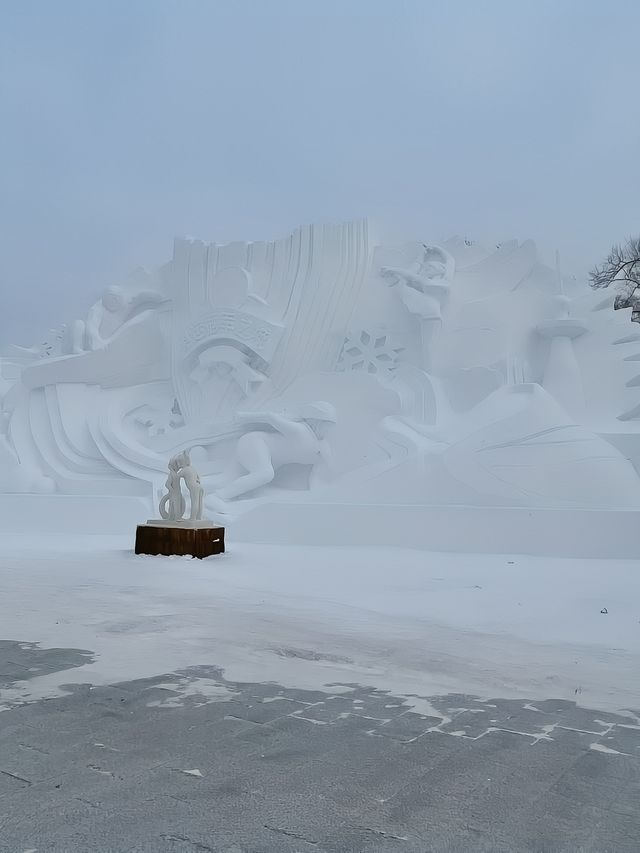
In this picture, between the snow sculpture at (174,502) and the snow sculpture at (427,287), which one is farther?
the snow sculpture at (427,287)

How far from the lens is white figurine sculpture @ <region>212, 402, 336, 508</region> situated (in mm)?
9078

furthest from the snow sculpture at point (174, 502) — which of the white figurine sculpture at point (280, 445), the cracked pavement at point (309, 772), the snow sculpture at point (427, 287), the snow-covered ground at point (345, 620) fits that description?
the cracked pavement at point (309, 772)

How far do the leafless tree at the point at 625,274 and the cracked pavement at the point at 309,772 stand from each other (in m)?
10.6

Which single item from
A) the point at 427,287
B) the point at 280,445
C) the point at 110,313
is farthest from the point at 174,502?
the point at 110,313

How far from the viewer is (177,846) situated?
5.16 ft

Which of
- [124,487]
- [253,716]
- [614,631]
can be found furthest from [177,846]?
[124,487]

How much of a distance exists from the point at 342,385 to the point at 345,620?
6.11 metres

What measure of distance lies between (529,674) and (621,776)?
3.50 feet

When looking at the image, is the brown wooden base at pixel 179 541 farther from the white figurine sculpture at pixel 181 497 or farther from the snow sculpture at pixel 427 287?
the snow sculpture at pixel 427 287

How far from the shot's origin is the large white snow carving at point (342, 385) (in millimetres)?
8242

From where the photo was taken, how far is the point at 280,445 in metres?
9.30

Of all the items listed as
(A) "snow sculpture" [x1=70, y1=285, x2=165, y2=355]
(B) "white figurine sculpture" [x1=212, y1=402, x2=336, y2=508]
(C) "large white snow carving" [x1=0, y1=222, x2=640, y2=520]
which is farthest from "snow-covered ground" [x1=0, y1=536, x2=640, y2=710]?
Result: (A) "snow sculpture" [x1=70, y1=285, x2=165, y2=355]

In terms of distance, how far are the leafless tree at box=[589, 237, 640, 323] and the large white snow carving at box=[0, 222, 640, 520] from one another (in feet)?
7.26

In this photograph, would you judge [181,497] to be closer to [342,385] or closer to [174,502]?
[174,502]
